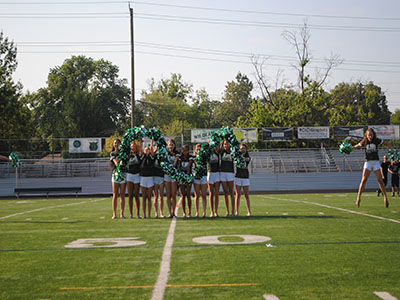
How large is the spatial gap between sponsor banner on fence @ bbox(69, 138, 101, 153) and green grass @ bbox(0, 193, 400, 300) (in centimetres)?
2682

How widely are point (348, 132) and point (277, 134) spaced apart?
585cm

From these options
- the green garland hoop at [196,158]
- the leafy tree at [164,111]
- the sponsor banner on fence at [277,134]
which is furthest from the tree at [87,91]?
the green garland hoop at [196,158]

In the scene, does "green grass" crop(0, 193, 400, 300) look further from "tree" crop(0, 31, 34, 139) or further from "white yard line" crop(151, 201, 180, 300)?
"tree" crop(0, 31, 34, 139)

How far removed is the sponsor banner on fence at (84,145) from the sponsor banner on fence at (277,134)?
41.7 ft

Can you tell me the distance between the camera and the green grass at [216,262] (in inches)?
185

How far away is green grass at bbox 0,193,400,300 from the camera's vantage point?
4707mm

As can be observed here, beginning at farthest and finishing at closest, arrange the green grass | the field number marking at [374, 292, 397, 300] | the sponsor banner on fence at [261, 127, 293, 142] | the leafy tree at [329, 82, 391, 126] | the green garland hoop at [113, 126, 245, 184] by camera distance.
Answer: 1. the leafy tree at [329, 82, 391, 126]
2. the sponsor banner on fence at [261, 127, 293, 142]
3. the green garland hoop at [113, 126, 245, 184]
4. the green grass
5. the field number marking at [374, 292, 397, 300]

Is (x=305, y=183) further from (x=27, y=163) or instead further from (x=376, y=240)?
(x=376, y=240)

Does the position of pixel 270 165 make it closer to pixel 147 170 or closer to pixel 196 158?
pixel 196 158

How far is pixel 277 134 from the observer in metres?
37.4

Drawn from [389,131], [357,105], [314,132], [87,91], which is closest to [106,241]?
[314,132]

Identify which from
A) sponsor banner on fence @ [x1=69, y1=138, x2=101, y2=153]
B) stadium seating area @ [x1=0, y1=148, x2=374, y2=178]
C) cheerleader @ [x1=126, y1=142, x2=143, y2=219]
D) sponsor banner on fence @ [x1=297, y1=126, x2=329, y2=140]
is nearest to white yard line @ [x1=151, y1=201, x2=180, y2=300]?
cheerleader @ [x1=126, y1=142, x2=143, y2=219]

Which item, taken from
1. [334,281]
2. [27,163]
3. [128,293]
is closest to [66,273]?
[128,293]

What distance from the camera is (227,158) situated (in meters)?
11.3
